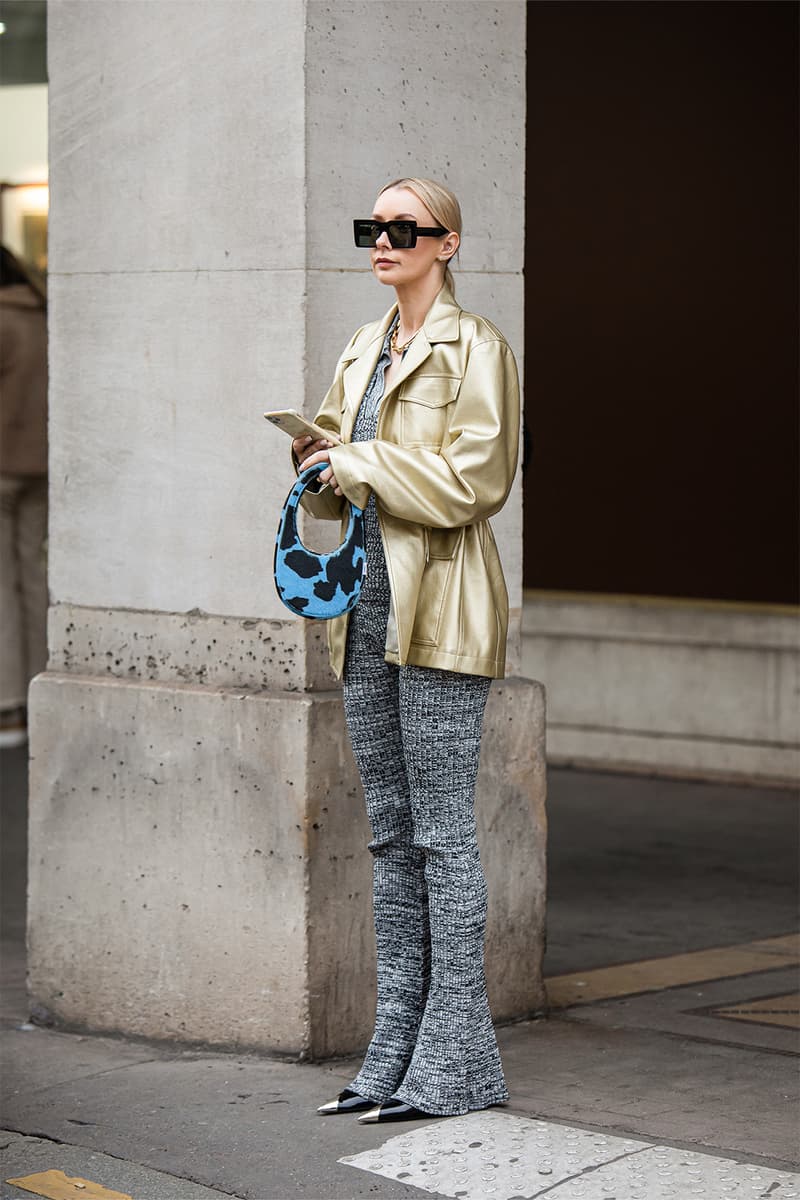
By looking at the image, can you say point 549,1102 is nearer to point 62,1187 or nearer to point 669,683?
point 62,1187

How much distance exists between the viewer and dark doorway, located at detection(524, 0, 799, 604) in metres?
10.7

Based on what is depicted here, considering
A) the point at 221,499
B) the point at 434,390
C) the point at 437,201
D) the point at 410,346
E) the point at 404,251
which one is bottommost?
the point at 221,499

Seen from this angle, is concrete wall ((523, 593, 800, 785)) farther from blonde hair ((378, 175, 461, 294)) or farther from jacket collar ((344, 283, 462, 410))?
blonde hair ((378, 175, 461, 294))

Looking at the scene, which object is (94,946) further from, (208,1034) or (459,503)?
(459,503)

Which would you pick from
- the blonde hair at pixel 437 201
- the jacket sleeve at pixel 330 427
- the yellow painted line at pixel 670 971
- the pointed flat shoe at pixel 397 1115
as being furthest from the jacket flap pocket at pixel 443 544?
the yellow painted line at pixel 670 971

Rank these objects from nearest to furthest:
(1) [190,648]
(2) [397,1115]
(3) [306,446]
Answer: (3) [306,446] < (2) [397,1115] < (1) [190,648]

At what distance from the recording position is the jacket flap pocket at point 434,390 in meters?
5.09

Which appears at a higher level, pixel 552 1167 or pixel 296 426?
pixel 296 426

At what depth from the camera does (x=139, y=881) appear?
621 cm

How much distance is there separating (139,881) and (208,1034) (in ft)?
1.59

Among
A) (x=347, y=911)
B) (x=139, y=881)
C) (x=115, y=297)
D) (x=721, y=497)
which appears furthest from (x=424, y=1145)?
(x=721, y=497)

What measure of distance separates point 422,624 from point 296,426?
0.55 meters

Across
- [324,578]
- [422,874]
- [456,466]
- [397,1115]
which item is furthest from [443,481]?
[397,1115]

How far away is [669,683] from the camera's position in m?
10.8
